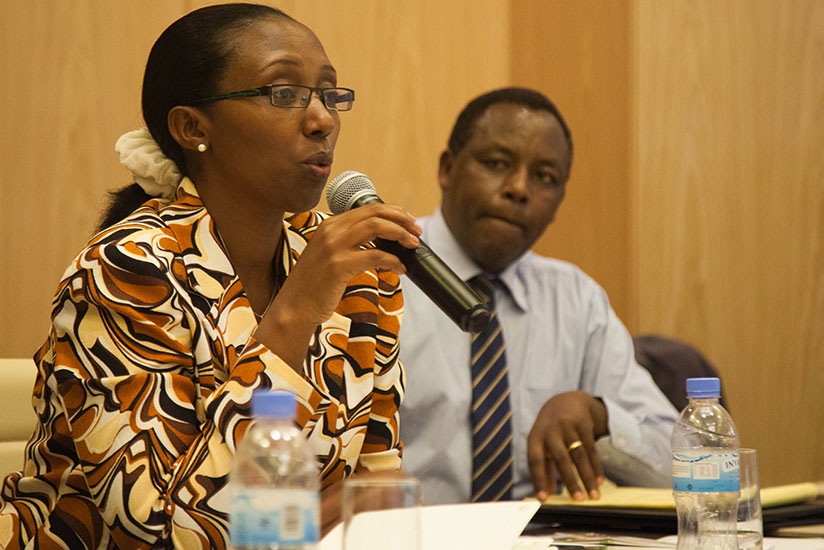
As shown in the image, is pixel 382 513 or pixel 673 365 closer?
pixel 382 513

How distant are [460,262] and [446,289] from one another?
1.11 meters

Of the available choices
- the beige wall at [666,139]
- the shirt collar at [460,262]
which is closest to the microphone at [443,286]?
the shirt collar at [460,262]

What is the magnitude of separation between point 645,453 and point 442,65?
130 centimetres

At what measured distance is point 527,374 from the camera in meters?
2.14

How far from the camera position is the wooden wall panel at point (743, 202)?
123 inches

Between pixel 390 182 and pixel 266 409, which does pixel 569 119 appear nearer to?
pixel 390 182

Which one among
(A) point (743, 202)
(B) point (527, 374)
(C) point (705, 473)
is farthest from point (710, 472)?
(A) point (743, 202)

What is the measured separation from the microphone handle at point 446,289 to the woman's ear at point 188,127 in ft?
1.43

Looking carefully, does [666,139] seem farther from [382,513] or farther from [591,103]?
[382,513]

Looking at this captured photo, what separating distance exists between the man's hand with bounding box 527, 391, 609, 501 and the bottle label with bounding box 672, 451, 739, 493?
51 centimetres

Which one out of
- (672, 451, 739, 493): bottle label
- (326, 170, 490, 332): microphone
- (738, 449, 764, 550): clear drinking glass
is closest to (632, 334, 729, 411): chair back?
(738, 449, 764, 550): clear drinking glass

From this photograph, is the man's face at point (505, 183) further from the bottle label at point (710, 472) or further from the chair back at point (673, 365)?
the bottle label at point (710, 472)

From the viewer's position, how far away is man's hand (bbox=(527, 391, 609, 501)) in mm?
1671

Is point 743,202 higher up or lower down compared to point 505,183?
lower down
